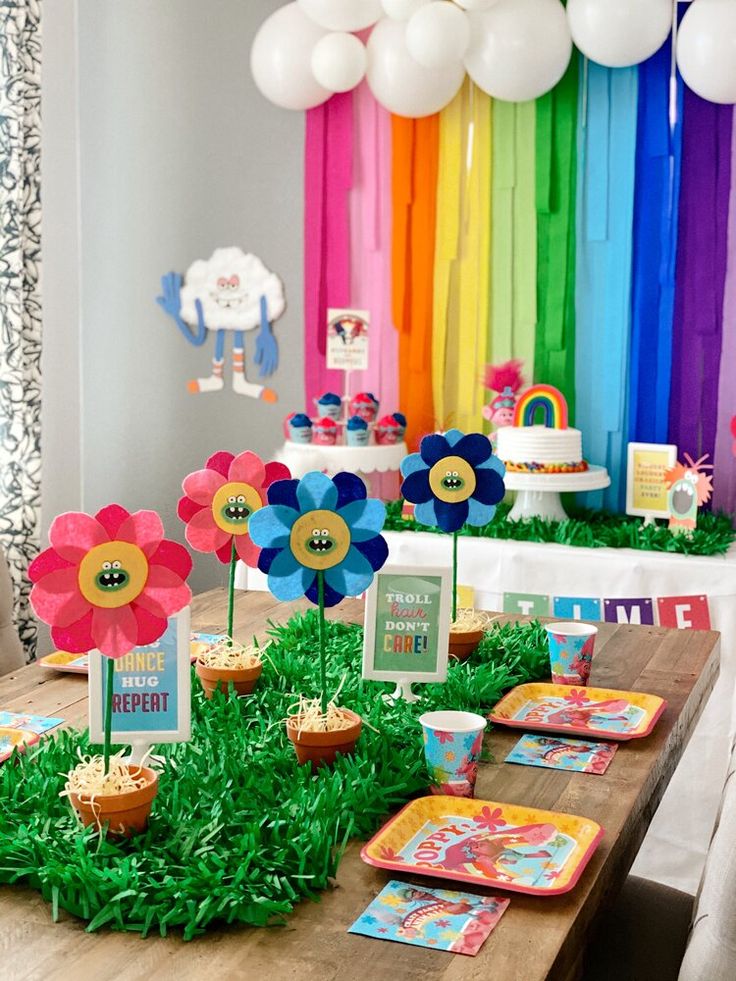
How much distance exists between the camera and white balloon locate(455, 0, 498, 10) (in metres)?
3.10

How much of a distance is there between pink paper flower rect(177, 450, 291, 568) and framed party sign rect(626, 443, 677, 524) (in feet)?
5.71

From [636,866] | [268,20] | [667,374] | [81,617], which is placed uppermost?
[268,20]

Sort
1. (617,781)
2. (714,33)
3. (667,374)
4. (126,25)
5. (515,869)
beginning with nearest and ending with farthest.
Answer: (515,869) < (617,781) < (714,33) < (667,374) < (126,25)

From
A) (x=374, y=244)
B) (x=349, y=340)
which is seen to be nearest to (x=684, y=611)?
(x=349, y=340)

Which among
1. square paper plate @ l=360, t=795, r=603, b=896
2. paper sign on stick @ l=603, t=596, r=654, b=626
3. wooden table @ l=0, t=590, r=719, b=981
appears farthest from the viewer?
paper sign on stick @ l=603, t=596, r=654, b=626

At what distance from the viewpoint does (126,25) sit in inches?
150

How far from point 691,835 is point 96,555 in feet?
6.69

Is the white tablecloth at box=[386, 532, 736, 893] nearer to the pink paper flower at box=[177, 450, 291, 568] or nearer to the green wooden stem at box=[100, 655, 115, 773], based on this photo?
the pink paper flower at box=[177, 450, 291, 568]

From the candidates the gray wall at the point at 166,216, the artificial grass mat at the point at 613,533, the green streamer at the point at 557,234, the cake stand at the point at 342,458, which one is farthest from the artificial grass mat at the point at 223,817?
the gray wall at the point at 166,216

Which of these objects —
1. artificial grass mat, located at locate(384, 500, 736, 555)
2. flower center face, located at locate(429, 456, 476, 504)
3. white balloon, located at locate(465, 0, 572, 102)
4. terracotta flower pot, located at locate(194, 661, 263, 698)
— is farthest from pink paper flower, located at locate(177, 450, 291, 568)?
white balloon, located at locate(465, 0, 572, 102)

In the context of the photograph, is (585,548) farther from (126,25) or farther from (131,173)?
(126,25)

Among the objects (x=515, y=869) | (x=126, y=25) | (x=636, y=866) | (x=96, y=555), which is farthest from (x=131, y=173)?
(x=515, y=869)

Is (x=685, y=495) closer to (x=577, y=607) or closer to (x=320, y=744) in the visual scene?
(x=577, y=607)

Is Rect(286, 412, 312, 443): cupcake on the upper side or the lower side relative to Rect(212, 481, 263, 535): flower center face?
upper
